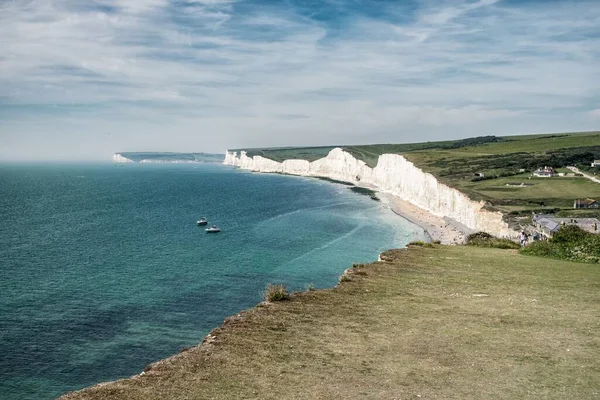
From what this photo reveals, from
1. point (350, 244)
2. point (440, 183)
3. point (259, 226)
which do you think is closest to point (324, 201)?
point (440, 183)

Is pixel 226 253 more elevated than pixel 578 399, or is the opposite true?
pixel 578 399

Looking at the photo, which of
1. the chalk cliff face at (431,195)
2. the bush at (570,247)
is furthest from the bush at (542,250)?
the chalk cliff face at (431,195)

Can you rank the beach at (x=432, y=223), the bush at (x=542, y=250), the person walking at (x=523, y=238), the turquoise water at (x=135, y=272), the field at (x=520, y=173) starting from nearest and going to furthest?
the turquoise water at (x=135, y=272) < the bush at (x=542, y=250) < the person walking at (x=523, y=238) < the beach at (x=432, y=223) < the field at (x=520, y=173)

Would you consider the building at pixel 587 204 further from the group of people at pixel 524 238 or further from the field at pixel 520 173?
the group of people at pixel 524 238

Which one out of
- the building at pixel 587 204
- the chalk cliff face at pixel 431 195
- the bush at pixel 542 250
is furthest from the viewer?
the chalk cliff face at pixel 431 195

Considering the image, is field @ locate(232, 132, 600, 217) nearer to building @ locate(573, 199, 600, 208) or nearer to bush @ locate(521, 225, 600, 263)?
building @ locate(573, 199, 600, 208)

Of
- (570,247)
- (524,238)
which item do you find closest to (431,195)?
(524,238)

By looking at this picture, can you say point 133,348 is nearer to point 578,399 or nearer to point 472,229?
point 578,399
